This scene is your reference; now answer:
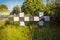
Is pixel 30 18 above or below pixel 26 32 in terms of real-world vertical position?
above

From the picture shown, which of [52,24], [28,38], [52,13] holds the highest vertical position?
[52,13]

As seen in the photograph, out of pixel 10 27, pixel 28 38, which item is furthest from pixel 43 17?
pixel 10 27

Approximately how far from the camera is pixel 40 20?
1930 millimetres

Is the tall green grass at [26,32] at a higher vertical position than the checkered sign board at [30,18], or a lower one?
lower

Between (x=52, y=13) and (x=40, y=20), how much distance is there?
194 mm

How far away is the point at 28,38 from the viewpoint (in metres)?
1.89

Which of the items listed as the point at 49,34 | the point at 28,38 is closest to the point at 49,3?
the point at 49,34

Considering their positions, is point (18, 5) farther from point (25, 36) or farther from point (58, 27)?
point (58, 27)

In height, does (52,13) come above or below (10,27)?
above

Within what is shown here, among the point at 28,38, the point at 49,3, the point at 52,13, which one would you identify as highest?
the point at 49,3

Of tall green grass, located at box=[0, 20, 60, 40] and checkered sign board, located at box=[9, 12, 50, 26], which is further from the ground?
checkered sign board, located at box=[9, 12, 50, 26]

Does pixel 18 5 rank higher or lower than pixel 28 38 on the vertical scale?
higher

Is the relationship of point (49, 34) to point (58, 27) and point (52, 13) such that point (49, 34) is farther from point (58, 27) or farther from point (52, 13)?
point (52, 13)

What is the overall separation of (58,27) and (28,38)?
17.4 inches
